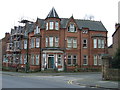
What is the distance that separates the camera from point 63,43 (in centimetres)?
4238

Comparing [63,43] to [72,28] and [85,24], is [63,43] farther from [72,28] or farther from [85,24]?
[85,24]

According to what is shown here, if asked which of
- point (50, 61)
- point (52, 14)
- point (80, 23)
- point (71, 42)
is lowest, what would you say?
point (50, 61)

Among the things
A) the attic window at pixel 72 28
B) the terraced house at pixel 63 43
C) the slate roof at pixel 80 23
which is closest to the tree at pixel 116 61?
the terraced house at pixel 63 43

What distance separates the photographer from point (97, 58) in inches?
1794

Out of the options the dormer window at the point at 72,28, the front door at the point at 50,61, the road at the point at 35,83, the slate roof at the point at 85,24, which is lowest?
the road at the point at 35,83

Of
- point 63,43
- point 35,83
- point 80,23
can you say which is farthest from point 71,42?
point 35,83

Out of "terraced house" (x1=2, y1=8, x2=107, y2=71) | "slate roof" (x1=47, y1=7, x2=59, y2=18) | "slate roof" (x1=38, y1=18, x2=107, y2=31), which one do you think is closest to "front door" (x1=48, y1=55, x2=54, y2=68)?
"terraced house" (x1=2, y1=8, x2=107, y2=71)

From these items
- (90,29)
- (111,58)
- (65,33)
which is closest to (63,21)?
(65,33)

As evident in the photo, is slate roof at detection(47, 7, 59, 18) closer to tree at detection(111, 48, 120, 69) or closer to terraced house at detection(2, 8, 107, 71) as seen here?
terraced house at detection(2, 8, 107, 71)

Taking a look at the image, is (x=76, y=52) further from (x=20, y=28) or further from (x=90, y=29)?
(x=20, y=28)

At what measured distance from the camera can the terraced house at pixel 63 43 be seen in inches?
1623

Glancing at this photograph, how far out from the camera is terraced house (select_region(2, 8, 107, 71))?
41.2m

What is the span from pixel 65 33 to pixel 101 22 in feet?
36.5

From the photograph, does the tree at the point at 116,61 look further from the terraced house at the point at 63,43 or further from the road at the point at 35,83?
the terraced house at the point at 63,43
